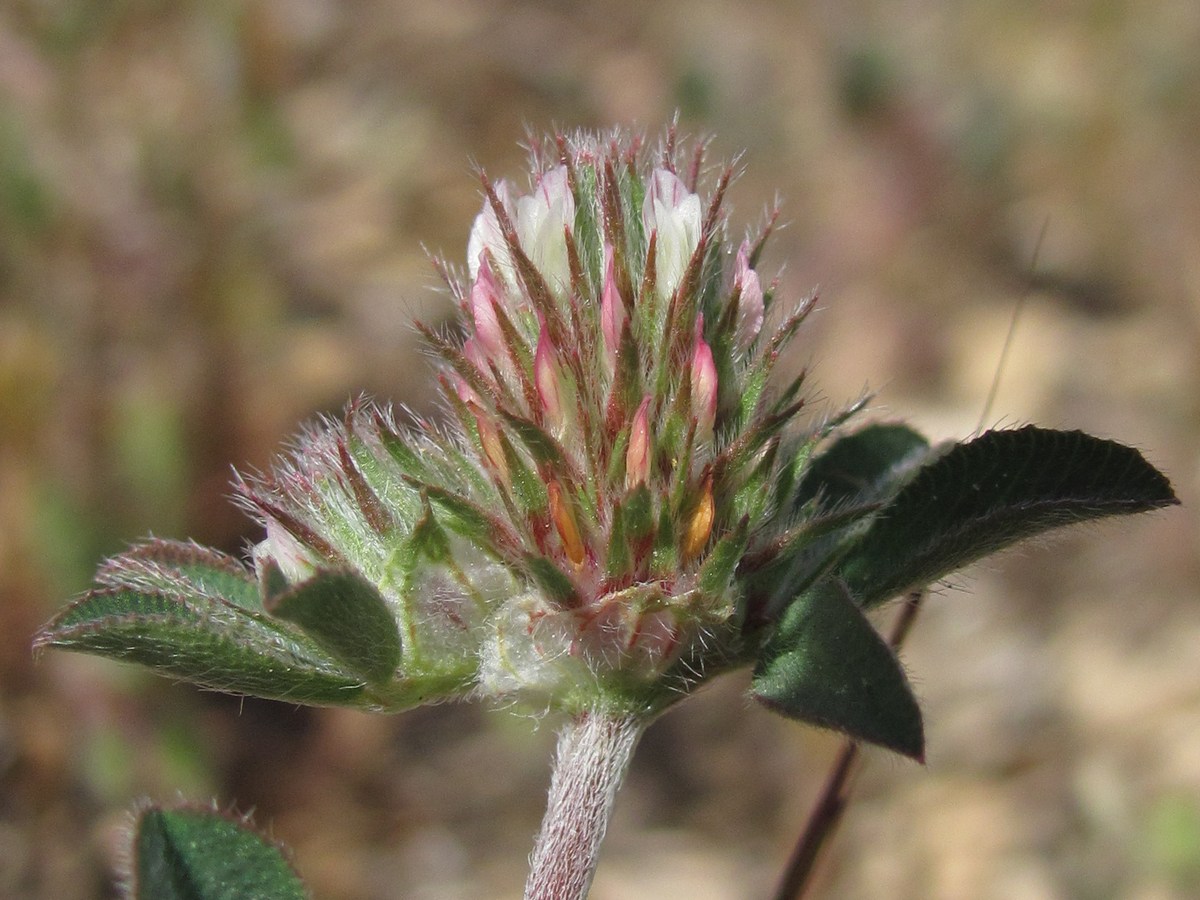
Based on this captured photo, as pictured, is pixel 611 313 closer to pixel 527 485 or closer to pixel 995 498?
pixel 527 485

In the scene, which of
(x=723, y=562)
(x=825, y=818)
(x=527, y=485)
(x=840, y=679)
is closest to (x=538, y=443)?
(x=527, y=485)

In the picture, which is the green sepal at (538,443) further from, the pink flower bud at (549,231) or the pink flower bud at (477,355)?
the pink flower bud at (549,231)

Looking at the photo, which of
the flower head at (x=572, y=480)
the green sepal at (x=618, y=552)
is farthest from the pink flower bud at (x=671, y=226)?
the green sepal at (x=618, y=552)

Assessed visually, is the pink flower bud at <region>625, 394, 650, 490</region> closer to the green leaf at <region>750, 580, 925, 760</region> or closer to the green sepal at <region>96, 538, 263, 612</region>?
the green leaf at <region>750, 580, 925, 760</region>

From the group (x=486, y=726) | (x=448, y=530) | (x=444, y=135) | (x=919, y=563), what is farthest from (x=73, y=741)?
(x=444, y=135)

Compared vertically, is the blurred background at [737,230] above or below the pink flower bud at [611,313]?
above

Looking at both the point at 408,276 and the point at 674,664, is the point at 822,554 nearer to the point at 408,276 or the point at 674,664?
the point at 674,664
